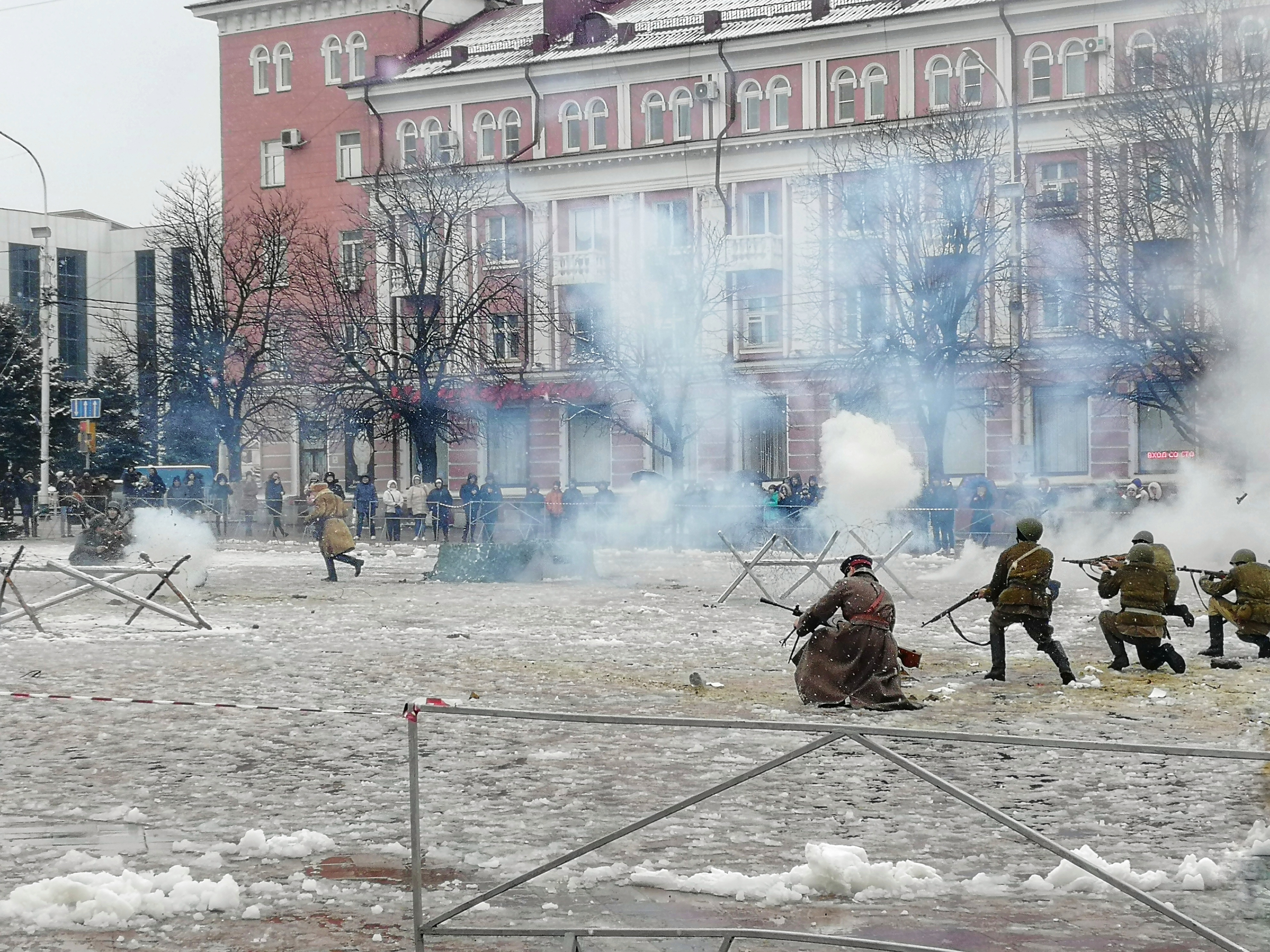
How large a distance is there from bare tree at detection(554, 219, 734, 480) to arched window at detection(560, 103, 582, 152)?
3.85 meters

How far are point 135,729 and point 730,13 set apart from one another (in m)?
40.8

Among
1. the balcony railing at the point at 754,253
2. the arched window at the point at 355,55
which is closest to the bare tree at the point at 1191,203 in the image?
the balcony railing at the point at 754,253

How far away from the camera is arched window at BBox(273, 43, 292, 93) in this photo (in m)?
57.5

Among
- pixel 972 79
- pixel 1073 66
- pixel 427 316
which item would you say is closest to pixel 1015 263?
pixel 1073 66

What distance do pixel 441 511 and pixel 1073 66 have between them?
754 inches

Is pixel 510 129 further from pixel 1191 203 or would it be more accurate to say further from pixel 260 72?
pixel 1191 203

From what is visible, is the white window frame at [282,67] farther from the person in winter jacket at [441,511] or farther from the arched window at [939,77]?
the arched window at [939,77]

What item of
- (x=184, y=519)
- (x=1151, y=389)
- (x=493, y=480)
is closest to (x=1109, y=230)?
(x=1151, y=389)

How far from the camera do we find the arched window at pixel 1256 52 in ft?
110

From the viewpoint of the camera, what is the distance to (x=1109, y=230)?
3488 cm

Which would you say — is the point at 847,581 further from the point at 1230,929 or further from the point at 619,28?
the point at 619,28

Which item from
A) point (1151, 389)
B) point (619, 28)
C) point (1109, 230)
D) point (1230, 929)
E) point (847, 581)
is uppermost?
point (619, 28)

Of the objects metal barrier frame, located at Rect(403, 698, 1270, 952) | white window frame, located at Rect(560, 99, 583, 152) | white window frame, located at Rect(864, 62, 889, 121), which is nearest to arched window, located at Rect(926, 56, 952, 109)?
white window frame, located at Rect(864, 62, 889, 121)

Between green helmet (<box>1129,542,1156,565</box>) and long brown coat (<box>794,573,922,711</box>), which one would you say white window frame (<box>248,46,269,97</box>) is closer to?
green helmet (<box>1129,542,1156,565</box>)
